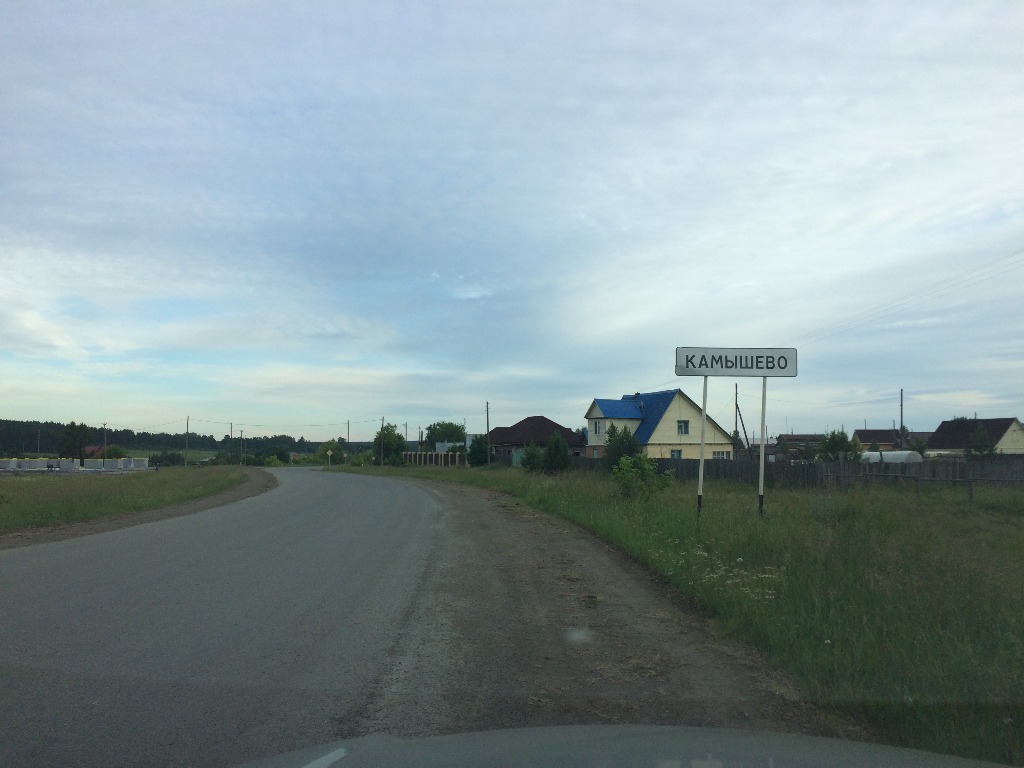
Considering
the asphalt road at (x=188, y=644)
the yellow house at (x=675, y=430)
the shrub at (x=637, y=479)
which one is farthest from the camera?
the yellow house at (x=675, y=430)

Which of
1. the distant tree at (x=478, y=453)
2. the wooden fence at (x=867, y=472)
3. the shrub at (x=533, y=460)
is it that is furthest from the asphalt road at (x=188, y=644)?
the distant tree at (x=478, y=453)

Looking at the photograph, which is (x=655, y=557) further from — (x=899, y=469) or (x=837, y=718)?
(x=899, y=469)

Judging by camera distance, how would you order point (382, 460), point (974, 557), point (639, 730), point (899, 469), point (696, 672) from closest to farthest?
point (639, 730) < point (696, 672) < point (974, 557) < point (899, 469) < point (382, 460)

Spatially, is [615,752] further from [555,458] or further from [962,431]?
[962,431]

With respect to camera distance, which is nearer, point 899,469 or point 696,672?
point 696,672

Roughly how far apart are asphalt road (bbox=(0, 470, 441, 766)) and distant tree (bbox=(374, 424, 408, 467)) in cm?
8829

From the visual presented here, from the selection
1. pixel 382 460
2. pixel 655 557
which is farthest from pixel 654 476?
pixel 382 460

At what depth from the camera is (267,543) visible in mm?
13820

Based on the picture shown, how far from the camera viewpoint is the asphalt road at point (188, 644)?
14.7ft

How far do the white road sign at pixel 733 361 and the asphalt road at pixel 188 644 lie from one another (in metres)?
6.10

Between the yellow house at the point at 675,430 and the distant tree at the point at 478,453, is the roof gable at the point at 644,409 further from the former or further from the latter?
the distant tree at the point at 478,453

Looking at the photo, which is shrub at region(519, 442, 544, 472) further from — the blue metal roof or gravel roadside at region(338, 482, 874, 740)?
gravel roadside at region(338, 482, 874, 740)

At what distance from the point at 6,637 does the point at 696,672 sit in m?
6.00

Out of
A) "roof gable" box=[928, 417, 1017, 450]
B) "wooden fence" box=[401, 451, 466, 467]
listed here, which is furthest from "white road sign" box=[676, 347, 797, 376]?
"wooden fence" box=[401, 451, 466, 467]
